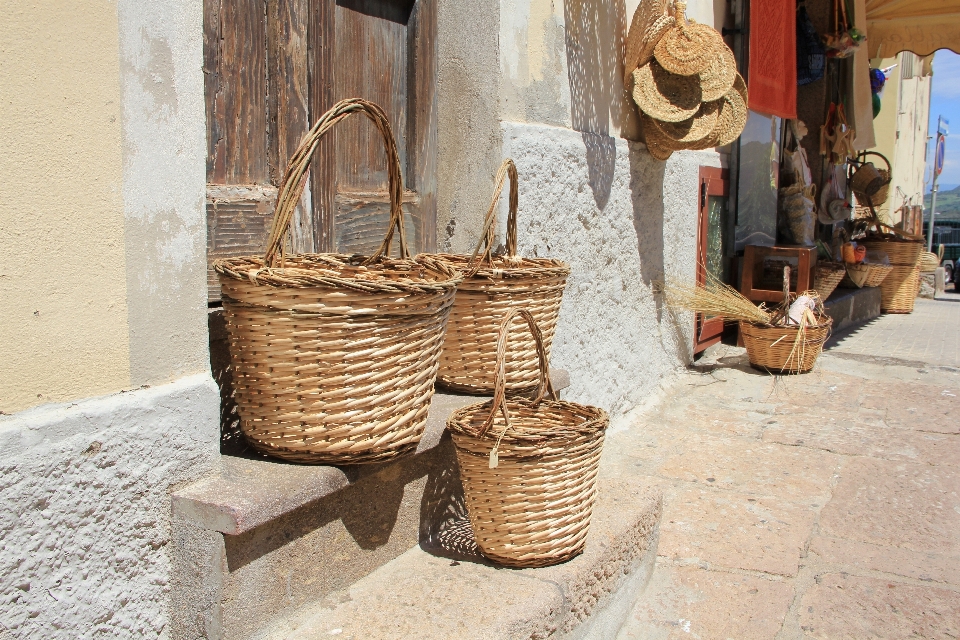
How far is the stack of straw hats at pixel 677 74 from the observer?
4.05 metres

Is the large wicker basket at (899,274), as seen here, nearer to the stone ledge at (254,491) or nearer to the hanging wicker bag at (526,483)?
the hanging wicker bag at (526,483)

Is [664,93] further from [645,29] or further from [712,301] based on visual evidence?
[712,301]

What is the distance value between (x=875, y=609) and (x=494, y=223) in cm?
167

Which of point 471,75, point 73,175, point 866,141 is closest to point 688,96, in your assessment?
point 471,75

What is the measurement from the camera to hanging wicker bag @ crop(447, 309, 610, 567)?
2.03 meters

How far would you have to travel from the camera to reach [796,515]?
3.25m

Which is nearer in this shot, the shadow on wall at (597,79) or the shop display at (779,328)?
the shadow on wall at (597,79)

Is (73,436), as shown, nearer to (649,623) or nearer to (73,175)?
(73,175)

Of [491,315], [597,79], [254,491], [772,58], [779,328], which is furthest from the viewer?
[772,58]

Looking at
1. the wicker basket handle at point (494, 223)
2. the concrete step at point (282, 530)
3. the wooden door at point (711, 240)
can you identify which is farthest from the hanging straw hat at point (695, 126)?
the concrete step at point (282, 530)

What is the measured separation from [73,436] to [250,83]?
51.1 inches

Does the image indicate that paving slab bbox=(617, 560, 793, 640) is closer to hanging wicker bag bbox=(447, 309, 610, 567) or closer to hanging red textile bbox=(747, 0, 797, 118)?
hanging wicker bag bbox=(447, 309, 610, 567)

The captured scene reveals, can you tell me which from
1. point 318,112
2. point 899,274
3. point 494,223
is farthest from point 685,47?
point 899,274

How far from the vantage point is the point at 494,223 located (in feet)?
8.96
